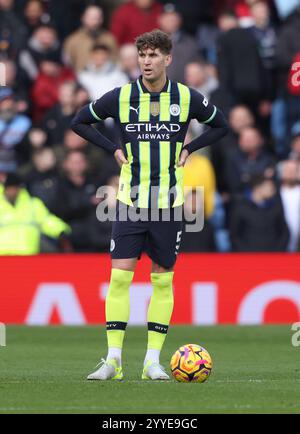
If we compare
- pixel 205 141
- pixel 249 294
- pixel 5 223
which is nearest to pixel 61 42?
pixel 5 223

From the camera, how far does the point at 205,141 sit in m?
9.55

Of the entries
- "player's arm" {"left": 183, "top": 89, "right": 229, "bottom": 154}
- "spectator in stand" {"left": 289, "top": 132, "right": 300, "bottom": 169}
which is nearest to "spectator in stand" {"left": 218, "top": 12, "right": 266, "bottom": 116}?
"spectator in stand" {"left": 289, "top": 132, "right": 300, "bottom": 169}

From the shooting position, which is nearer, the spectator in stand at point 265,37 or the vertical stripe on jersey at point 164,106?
the vertical stripe on jersey at point 164,106

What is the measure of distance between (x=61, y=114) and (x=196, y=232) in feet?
8.82

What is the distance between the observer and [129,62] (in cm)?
1722

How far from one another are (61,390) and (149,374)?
0.98 m

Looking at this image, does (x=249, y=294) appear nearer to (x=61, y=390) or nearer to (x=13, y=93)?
(x=13, y=93)

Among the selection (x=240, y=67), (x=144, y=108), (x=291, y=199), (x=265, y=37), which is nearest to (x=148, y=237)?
(x=144, y=108)

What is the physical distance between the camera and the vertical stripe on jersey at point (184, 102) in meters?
9.28

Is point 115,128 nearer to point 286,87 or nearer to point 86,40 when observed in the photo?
point 86,40

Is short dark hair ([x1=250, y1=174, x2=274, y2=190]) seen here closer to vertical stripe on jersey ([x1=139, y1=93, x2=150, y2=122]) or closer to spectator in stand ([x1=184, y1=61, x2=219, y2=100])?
spectator in stand ([x1=184, y1=61, x2=219, y2=100])

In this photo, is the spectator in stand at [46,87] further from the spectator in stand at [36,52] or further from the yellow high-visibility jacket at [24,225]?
the yellow high-visibility jacket at [24,225]

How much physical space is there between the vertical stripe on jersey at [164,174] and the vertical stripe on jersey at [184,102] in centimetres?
24

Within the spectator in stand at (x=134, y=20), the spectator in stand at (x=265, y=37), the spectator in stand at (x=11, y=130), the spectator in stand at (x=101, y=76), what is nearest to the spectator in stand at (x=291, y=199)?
the spectator in stand at (x=265, y=37)
